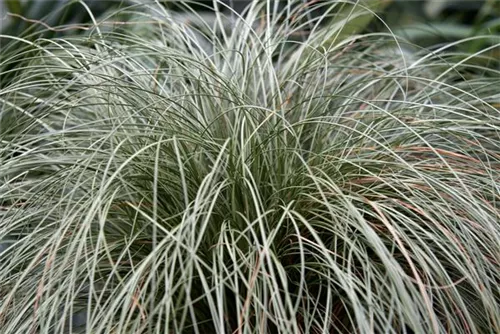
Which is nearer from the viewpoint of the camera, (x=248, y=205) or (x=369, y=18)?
(x=248, y=205)

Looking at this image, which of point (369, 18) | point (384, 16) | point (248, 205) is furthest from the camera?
point (384, 16)

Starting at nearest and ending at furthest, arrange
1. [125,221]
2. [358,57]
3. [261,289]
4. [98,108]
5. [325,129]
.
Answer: [261,289], [125,221], [325,129], [98,108], [358,57]

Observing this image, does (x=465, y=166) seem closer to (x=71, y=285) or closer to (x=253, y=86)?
(x=253, y=86)

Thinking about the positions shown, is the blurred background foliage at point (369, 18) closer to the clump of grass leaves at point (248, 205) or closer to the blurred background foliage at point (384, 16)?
the blurred background foliage at point (384, 16)

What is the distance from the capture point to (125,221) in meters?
1.35

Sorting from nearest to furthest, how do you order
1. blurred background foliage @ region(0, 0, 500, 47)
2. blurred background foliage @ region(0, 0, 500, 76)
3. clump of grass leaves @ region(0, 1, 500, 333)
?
clump of grass leaves @ region(0, 1, 500, 333), blurred background foliage @ region(0, 0, 500, 76), blurred background foliage @ region(0, 0, 500, 47)

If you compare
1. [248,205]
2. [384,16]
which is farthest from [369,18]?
[248,205]

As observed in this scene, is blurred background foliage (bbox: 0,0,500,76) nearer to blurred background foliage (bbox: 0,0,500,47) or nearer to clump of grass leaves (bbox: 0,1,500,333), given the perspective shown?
blurred background foliage (bbox: 0,0,500,47)

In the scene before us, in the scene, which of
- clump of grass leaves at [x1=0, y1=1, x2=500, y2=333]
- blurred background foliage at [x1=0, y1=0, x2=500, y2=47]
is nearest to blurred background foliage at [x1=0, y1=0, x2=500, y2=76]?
blurred background foliage at [x1=0, y1=0, x2=500, y2=47]

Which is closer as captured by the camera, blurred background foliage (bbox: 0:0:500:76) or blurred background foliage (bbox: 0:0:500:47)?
blurred background foliage (bbox: 0:0:500:76)

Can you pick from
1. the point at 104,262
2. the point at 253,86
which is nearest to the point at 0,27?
the point at 253,86

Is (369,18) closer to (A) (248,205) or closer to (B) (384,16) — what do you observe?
(B) (384,16)

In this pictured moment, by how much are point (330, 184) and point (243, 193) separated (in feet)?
0.49

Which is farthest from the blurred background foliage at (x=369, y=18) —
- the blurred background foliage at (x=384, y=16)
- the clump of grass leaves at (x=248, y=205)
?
the clump of grass leaves at (x=248, y=205)
